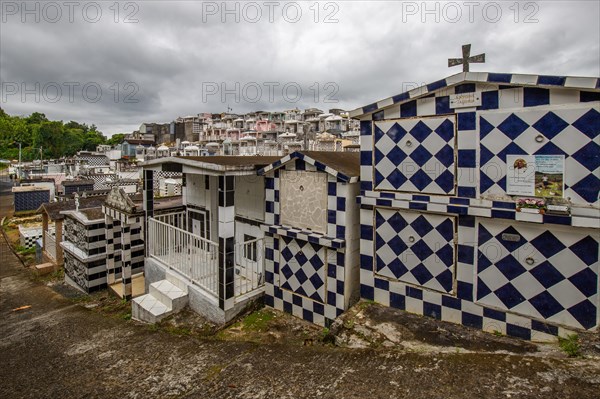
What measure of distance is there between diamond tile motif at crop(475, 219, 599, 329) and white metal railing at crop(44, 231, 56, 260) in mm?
14186

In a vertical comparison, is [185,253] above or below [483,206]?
below

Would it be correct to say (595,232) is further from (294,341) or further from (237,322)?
(237,322)

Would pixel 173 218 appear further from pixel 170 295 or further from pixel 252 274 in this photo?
pixel 252 274

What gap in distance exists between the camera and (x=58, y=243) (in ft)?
40.1

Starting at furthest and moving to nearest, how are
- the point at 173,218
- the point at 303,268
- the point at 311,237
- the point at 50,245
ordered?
the point at 50,245, the point at 173,218, the point at 303,268, the point at 311,237

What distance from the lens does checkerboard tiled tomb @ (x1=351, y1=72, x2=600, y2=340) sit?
3920 millimetres

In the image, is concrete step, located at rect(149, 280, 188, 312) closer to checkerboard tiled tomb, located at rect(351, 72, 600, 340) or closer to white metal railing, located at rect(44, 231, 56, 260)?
checkerboard tiled tomb, located at rect(351, 72, 600, 340)

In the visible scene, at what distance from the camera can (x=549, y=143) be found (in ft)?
13.2

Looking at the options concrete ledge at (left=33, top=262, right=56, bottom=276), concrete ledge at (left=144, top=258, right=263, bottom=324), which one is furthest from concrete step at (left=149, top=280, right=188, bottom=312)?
concrete ledge at (left=33, top=262, right=56, bottom=276)

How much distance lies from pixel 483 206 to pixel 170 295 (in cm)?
601

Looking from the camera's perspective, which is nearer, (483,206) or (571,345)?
(571,345)

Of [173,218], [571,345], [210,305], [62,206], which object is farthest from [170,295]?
[62,206]

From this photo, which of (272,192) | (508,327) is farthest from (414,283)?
(272,192)

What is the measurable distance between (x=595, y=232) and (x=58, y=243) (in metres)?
14.7
